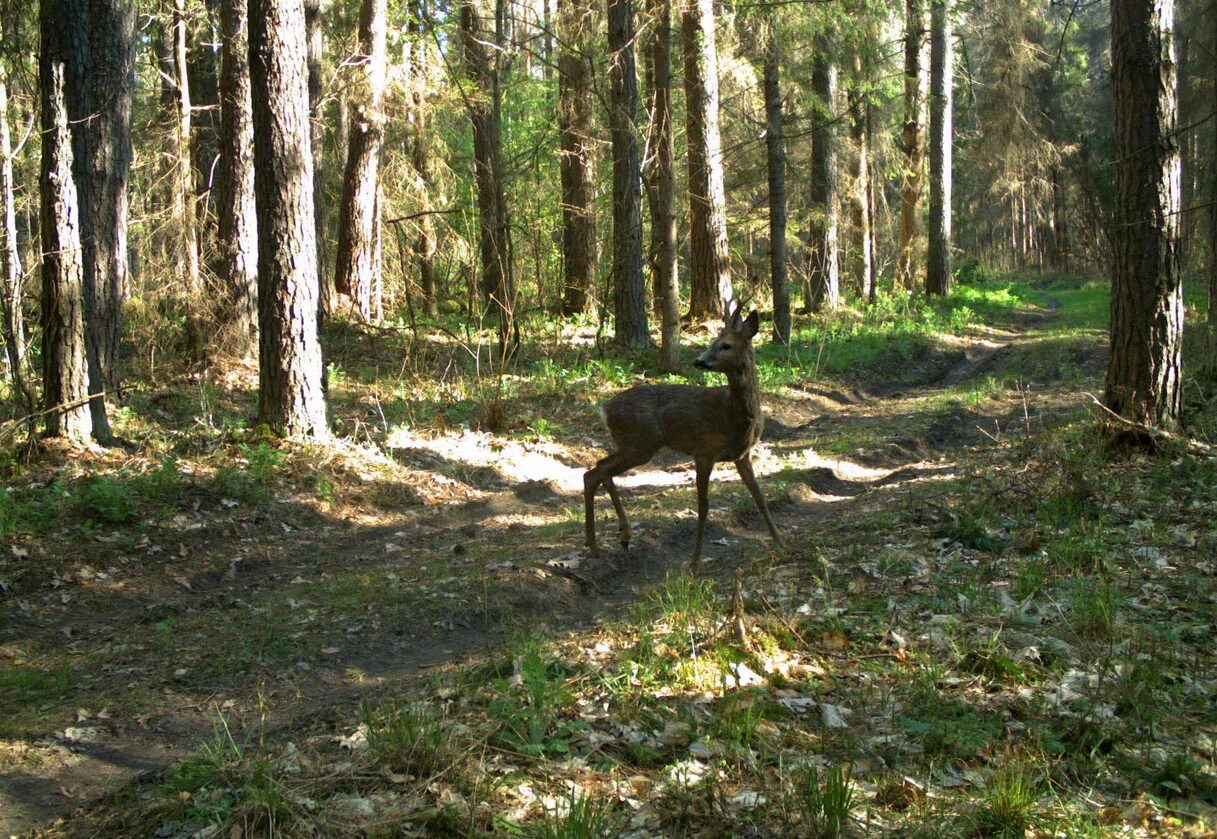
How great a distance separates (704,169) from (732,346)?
1237 cm

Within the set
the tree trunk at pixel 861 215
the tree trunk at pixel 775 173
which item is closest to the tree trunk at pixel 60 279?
the tree trunk at pixel 775 173

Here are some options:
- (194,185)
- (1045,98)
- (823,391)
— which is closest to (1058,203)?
(1045,98)

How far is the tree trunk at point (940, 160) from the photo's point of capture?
29375mm

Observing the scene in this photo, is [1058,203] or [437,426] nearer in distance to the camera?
[437,426]

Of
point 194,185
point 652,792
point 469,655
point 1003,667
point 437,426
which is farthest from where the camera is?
point 194,185

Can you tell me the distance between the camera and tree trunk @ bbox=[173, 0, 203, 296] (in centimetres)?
1570

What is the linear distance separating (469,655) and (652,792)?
8.63 feet

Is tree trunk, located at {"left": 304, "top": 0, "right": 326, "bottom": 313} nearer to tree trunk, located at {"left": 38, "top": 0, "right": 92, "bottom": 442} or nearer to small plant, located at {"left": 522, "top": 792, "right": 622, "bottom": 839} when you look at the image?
tree trunk, located at {"left": 38, "top": 0, "right": 92, "bottom": 442}

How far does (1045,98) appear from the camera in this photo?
49625 millimetres

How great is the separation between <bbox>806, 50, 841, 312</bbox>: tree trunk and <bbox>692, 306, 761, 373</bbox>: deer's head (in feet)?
56.8

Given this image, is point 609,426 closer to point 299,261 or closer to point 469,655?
point 469,655

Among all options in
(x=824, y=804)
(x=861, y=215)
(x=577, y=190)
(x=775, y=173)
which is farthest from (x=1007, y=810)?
(x=861, y=215)

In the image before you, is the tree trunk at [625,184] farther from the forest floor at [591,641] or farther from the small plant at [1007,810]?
the small plant at [1007,810]

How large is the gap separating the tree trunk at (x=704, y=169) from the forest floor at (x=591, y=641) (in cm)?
825
